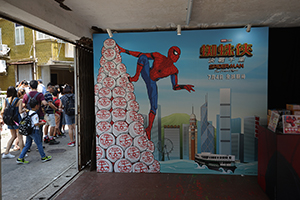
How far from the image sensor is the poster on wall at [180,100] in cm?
398

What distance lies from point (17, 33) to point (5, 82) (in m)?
3.11

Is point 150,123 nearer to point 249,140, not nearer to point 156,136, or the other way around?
point 156,136

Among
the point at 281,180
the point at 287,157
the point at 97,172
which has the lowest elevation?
the point at 97,172

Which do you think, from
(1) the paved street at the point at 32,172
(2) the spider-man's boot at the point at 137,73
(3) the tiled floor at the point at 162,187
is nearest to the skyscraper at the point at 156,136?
(3) the tiled floor at the point at 162,187

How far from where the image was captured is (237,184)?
3.68 meters

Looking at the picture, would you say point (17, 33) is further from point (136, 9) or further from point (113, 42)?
point (136, 9)

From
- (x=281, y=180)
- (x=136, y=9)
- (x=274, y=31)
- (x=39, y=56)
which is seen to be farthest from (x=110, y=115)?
(x=39, y=56)

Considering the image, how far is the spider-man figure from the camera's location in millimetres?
4082

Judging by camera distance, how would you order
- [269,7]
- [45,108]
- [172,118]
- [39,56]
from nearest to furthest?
[269,7] < [172,118] < [45,108] < [39,56]

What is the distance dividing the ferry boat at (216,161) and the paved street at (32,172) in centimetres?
269

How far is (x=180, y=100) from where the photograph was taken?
412 cm

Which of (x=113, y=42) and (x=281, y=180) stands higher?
(x=113, y=42)

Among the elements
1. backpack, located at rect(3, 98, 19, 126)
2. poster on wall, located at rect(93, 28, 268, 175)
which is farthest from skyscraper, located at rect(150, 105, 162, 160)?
backpack, located at rect(3, 98, 19, 126)

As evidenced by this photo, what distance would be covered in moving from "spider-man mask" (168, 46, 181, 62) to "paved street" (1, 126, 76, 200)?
10.3 ft
